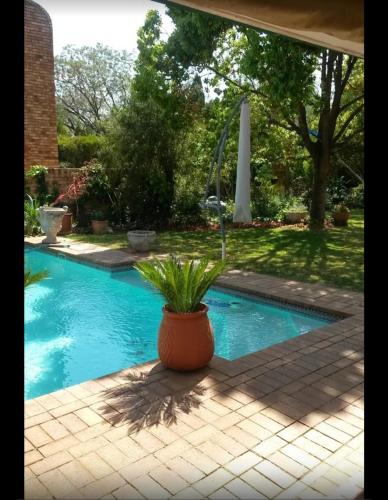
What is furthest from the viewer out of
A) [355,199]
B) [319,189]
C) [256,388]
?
[355,199]

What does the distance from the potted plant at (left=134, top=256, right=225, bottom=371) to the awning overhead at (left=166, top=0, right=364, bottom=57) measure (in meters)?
2.69

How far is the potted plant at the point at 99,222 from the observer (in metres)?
13.6

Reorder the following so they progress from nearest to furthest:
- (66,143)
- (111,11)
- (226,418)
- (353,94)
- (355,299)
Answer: (111,11) → (226,418) → (355,299) → (353,94) → (66,143)

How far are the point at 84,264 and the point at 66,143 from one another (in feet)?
42.4

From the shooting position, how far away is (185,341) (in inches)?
159

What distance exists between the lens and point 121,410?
11.2 feet

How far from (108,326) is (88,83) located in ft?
97.9

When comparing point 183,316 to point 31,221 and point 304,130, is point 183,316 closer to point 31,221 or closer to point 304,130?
point 31,221

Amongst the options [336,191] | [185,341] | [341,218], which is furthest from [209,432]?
[336,191]

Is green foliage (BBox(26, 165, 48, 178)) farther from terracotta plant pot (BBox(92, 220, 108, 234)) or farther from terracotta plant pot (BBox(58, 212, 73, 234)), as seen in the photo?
terracotta plant pot (BBox(92, 220, 108, 234))

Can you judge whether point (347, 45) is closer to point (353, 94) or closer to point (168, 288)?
point (168, 288)

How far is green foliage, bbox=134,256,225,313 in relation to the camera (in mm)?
4199

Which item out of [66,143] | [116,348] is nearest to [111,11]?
[116,348]

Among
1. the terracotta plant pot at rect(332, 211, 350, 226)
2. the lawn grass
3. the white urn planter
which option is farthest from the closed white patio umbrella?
the terracotta plant pot at rect(332, 211, 350, 226)
